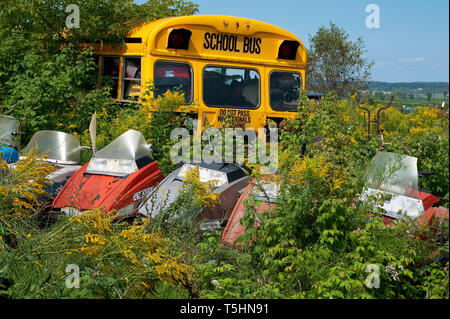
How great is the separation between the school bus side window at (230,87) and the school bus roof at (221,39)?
199 millimetres

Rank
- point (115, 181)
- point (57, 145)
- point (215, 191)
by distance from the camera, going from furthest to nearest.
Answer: point (57, 145) → point (115, 181) → point (215, 191)

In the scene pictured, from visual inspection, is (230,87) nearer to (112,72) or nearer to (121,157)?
(112,72)

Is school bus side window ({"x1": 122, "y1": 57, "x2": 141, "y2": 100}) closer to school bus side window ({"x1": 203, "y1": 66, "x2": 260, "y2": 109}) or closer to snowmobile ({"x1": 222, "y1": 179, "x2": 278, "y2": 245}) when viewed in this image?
school bus side window ({"x1": 203, "y1": 66, "x2": 260, "y2": 109})

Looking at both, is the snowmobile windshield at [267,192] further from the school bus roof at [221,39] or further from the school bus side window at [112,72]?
the school bus side window at [112,72]

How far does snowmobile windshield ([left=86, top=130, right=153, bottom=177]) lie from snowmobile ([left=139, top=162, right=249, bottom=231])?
41 cm

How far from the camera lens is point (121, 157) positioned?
664 cm

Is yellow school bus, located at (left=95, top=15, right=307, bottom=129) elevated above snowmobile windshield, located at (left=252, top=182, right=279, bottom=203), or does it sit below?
above

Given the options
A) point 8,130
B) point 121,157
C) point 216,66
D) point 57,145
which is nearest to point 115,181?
point 121,157

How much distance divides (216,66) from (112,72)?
1.83 metres

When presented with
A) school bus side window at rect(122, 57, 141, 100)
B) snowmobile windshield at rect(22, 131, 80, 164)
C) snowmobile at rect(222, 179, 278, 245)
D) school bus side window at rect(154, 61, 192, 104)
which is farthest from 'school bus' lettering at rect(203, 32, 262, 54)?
snowmobile at rect(222, 179, 278, 245)

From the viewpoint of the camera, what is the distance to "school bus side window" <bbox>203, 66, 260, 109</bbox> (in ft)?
30.7

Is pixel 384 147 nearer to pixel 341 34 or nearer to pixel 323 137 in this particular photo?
pixel 323 137

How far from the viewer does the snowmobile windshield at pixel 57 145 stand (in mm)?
7309
